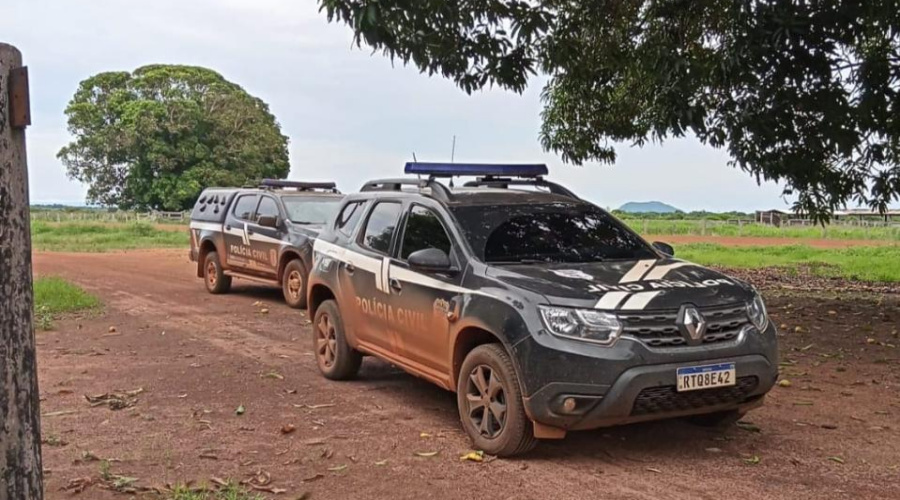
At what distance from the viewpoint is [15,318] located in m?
2.92

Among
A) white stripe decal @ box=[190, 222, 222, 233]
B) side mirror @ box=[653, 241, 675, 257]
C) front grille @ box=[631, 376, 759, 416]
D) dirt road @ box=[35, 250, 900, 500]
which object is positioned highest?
white stripe decal @ box=[190, 222, 222, 233]

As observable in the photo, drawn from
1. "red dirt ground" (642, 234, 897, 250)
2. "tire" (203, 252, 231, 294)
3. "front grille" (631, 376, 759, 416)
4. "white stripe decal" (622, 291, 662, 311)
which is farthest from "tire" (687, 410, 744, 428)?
"red dirt ground" (642, 234, 897, 250)

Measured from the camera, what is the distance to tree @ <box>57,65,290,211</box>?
4659 centimetres

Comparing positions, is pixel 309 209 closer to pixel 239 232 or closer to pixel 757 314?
pixel 239 232

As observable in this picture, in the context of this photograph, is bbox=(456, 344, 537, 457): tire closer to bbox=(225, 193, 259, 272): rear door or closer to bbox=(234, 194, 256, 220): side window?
bbox=(225, 193, 259, 272): rear door

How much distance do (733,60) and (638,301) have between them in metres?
3.94

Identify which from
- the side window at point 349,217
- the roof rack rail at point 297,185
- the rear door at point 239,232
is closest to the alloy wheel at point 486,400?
the side window at point 349,217

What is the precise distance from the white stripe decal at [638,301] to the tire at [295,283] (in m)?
7.92

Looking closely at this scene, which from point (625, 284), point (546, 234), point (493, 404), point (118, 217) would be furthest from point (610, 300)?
point (118, 217)

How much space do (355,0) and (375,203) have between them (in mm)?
1805

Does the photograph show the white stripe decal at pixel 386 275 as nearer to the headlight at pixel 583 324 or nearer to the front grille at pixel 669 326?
the headlight at pixel 583 324

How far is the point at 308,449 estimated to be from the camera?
212 inches

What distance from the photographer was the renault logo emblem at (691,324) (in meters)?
4.84

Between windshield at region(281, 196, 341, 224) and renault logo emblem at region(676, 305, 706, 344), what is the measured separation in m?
8.48
